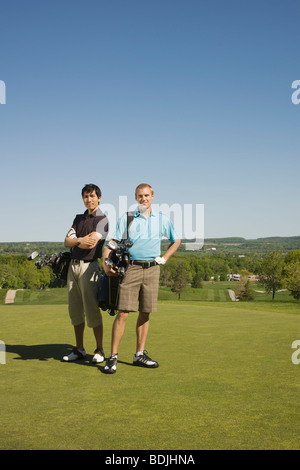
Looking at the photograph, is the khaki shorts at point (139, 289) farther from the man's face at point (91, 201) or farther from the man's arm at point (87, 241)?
the man's face at point (91, 201)

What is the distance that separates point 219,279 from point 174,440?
170652 millimetres

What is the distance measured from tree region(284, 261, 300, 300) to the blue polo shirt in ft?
230

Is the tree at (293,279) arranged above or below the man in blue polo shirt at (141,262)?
below

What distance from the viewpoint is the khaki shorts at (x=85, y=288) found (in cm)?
606

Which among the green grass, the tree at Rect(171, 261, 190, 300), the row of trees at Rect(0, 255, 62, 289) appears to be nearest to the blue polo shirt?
the green grass

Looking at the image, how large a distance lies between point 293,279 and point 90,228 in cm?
7031

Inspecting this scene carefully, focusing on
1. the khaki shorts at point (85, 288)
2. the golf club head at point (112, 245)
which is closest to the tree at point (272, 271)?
the khaki shorts at point (85, 288)

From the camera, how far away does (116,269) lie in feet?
18.4

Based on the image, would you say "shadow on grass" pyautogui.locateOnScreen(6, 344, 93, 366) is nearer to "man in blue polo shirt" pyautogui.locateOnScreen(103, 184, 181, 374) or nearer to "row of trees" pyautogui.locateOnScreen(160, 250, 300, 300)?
"man in blue polo shirt" pyautogui.locateOnScreen(103, 184, 181, 374)

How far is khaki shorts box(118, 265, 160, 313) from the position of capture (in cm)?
577

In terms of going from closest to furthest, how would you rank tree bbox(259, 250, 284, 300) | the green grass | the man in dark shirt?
the green grass, the man in dark shirt, tree bbox(259, 250, 284, 300)

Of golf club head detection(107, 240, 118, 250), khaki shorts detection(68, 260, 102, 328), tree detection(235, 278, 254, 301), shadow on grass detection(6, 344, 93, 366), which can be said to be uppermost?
golf club head detection(107, 240, 118, 250)

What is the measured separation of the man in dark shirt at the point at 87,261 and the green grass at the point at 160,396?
1.86 ft
